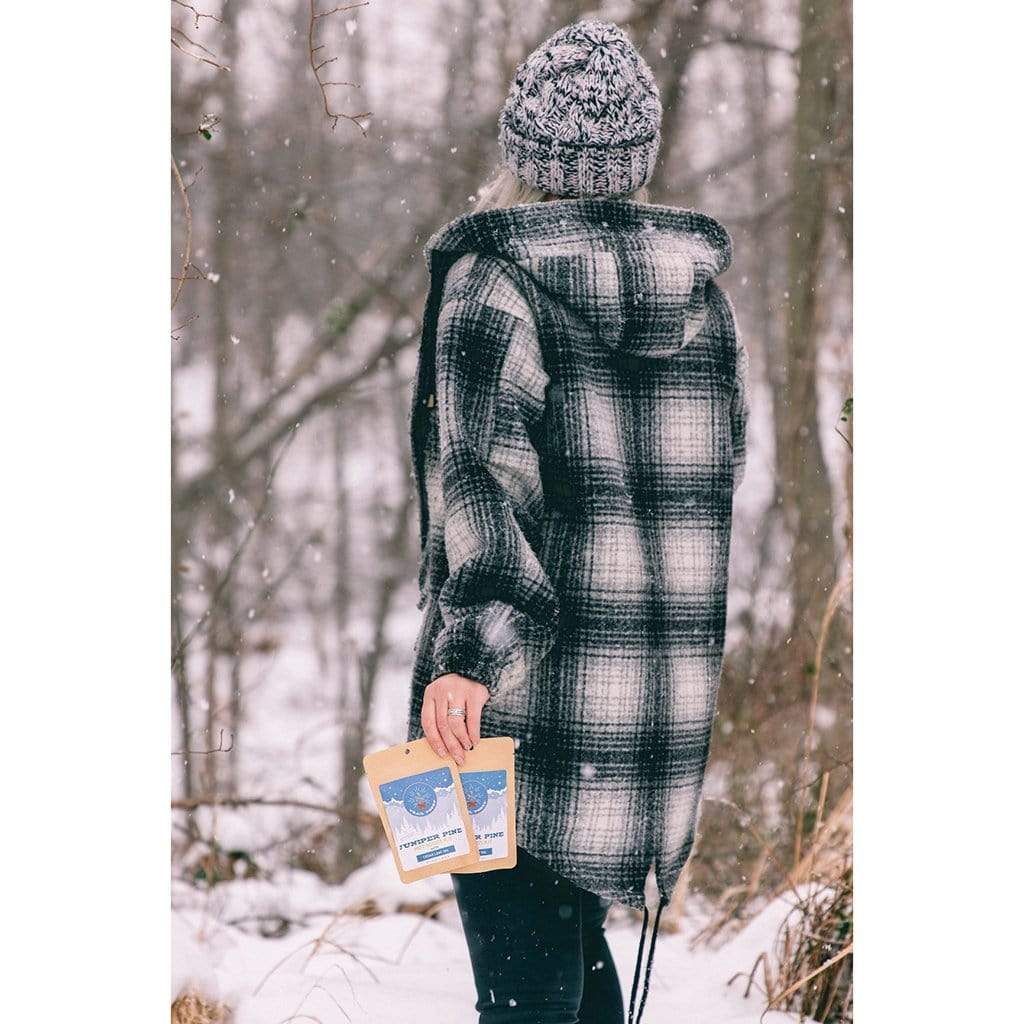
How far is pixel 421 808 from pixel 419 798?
2cm

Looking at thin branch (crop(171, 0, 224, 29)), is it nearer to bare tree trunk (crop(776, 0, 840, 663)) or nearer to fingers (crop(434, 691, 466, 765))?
bare tree trunk (crop(776, 0, 840, 663))

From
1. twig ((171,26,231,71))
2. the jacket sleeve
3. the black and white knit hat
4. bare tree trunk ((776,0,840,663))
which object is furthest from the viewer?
bare tree trunk ((776,0,840,663))

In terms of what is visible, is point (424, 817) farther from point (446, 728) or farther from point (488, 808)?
point (446, 728)

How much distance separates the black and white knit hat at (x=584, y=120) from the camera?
217cm

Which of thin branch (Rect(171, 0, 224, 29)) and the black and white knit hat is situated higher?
thin branch (Rect(171, 0, 224, 29))

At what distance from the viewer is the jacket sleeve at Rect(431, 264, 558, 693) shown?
1.94 m

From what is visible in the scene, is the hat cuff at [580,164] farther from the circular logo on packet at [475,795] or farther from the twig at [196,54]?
the circular logo on packet at [475,795]

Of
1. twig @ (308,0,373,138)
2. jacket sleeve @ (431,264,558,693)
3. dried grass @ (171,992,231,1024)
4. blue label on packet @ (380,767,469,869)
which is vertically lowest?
dried grass @ (171,992,231,1024)

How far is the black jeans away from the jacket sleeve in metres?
0.34

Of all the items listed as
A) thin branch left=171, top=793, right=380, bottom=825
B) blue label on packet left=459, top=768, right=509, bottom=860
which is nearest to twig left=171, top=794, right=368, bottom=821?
thin branch left=171, top=793, right=380, bottom=825

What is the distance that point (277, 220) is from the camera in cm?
263

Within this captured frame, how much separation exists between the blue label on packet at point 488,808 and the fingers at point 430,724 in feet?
0.28

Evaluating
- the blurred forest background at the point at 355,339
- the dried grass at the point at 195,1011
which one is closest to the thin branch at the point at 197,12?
the blurred forest background at the point at 355,339
